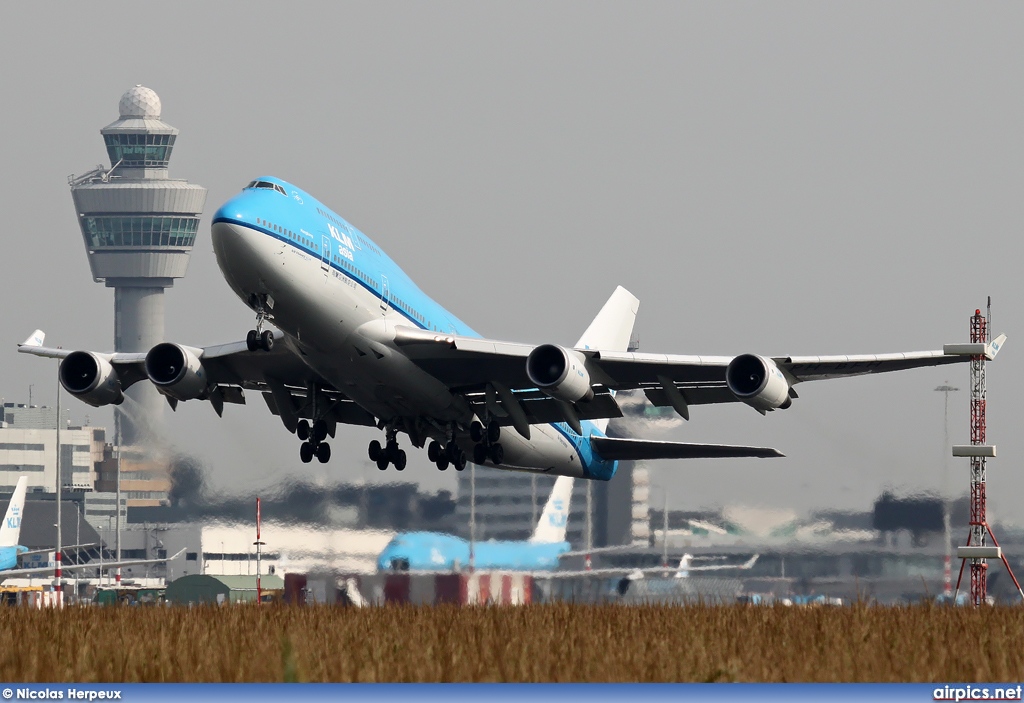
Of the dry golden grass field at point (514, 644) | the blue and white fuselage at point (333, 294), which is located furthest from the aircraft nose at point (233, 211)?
the dry golden grass field at point (514, 644)

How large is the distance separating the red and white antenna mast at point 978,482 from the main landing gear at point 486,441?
1232cm

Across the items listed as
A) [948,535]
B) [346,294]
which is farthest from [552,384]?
[948,535]

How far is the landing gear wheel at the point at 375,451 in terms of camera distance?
39969 millimetres

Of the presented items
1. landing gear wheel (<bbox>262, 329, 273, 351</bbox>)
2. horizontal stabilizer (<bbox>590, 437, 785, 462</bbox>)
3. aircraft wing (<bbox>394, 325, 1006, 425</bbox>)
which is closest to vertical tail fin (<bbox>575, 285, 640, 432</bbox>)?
horizontal stabilizer (<bbox>590, 437, 785, 462</bbox>)

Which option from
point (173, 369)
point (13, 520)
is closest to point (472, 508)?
point (173, 369)

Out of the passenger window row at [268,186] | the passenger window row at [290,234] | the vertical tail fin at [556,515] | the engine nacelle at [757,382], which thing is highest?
the passenger window row at [268,186]

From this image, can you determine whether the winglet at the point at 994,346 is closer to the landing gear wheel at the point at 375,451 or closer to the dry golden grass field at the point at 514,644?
the dry golden grass field at the point at 514,644

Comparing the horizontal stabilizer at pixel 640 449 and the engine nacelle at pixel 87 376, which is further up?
the engine nacelle at pixel 87 376

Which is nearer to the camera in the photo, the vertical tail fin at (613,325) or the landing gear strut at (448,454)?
the landing gear strut at (448,454)

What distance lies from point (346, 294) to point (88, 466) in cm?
9184

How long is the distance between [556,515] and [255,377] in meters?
11.2

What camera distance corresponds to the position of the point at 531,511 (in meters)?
46.2

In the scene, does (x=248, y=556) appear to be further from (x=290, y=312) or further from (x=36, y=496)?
(x=36, y=496)

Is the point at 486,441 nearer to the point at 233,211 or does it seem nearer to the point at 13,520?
the point at 233,211
